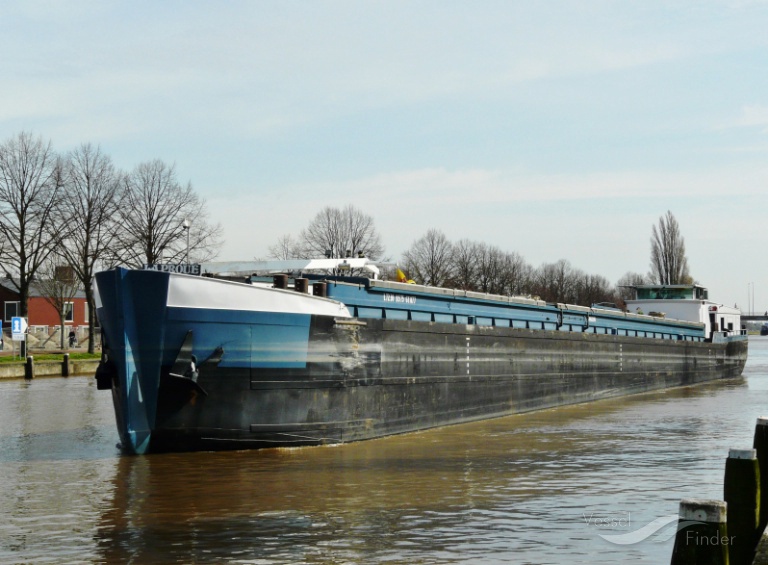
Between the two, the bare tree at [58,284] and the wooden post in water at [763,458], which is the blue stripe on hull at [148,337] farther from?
the bare tree at [58,284]

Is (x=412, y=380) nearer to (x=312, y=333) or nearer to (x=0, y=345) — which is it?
(x=312, y=333)

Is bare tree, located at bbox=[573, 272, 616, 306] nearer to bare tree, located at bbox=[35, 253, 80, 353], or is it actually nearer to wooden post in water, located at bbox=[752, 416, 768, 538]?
bare tree, located at bbox=[35, 253, 80, 353]

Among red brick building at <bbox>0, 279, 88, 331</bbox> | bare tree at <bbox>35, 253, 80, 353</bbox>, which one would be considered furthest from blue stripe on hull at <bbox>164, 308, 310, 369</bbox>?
red brick building at <bbox>0, 279, 88, 331</bbox>

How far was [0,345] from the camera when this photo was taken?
4956cm

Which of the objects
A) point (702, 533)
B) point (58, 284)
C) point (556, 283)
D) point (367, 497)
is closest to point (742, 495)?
point (702, 533)

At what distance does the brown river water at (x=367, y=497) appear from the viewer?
8.39 meters

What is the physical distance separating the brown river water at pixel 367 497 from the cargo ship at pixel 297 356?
0.50 m

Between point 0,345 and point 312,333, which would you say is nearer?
point 312,333

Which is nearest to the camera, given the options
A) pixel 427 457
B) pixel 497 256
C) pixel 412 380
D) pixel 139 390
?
pixel 139 390

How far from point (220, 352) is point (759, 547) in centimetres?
811

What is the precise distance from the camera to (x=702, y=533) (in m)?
5.41

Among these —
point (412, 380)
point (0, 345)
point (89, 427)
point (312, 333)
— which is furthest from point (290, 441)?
point (0, 345)

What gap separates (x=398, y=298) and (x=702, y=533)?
39.8ft

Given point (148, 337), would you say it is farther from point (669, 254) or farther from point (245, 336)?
point (669, 254)
